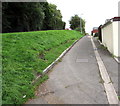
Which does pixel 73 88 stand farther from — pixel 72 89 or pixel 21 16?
pixel 21 16

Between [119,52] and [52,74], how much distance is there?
5328 millimetres

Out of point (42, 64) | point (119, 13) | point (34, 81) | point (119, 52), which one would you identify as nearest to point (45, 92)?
point (34, 81)

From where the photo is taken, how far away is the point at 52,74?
554 cm

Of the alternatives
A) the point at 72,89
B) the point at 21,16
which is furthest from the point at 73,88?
the point at 21,16

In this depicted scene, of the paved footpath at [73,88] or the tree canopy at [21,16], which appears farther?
the tree canopy at [21,16]

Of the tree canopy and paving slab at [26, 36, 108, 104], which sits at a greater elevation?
the tree canopy

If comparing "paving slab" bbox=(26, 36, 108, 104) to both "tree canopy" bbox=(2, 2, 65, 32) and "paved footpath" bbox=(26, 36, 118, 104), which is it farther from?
"tree canopy" bbox=(2, 2, 65, 32)

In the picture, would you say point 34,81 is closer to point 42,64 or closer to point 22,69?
point 22,69

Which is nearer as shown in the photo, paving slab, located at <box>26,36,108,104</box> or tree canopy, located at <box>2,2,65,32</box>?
paving slab, located at <box>26,36,108,104</box>

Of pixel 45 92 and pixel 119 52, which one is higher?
pixel 119 52

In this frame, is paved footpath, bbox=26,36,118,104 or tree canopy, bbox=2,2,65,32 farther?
tree canopy, bbox=2,2,65,32

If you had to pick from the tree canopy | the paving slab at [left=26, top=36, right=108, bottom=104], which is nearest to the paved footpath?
the paving slab at [left=26, top=36, right=108, bottom=104]

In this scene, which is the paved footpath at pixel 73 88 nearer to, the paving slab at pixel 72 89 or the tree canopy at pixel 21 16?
the paving slab at pixel 72 89

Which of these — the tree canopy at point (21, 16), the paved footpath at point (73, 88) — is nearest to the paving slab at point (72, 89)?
the paved footpath at point (73, 88)
